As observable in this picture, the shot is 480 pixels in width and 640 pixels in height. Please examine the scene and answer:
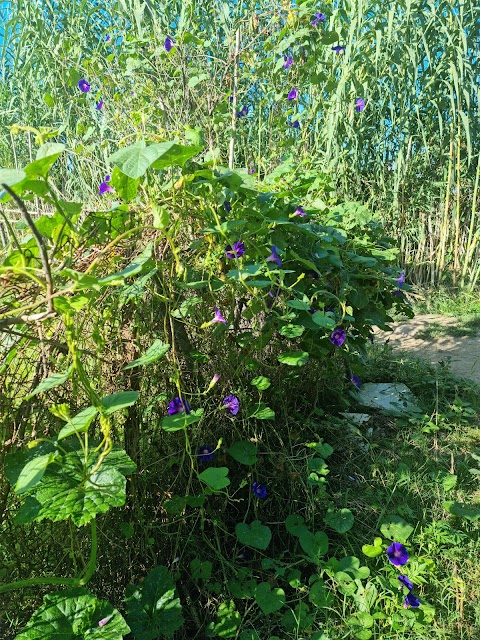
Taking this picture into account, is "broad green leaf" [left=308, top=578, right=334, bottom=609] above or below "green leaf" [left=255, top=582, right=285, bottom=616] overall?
below


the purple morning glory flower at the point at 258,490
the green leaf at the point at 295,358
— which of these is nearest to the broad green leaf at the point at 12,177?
the green leaf at the point at 295,358

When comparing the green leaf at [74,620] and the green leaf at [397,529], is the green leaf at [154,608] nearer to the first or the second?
the green leaf at [74,620]

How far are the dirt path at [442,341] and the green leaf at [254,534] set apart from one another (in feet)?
5.69

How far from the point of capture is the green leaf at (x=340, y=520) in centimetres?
148

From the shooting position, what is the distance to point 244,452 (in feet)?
4.82

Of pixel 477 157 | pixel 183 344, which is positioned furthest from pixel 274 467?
pixel 477 157

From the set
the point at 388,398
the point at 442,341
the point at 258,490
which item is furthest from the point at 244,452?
the point at 442,341

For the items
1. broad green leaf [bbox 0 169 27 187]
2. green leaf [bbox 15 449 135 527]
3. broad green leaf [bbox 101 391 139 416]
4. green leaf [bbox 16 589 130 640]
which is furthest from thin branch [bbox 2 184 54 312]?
green leaf [bbox 16 589 130 640]

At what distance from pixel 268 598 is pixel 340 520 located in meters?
0.29

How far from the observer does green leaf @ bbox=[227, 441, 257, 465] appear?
57.1 inches

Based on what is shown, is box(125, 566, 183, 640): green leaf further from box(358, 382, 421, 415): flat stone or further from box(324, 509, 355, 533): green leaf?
box(358, 382, 421, 415): flat stone

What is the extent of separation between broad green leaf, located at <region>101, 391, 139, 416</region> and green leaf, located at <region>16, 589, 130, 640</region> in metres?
0.37

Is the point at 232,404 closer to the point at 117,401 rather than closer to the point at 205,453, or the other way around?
the point at 205,453

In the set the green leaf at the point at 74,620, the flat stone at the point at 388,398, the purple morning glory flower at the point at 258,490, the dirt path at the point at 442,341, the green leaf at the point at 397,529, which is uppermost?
the green leaf at the point at 74,620
